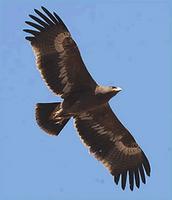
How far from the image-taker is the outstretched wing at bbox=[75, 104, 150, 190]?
19.0 metres

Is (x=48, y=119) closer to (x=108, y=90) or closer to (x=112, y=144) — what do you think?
(x=108, y=90)

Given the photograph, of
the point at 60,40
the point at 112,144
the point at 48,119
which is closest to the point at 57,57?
the point at 60,40

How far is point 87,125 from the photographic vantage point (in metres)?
19.1

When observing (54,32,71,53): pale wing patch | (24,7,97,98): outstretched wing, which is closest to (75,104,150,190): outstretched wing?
(24,7,97,98): outstretched wing

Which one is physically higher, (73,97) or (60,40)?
(60,40)

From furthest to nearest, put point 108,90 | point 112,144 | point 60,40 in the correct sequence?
point 112,144 → point 60,40 → point 108,90

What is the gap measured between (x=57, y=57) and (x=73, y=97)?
3.00 ft

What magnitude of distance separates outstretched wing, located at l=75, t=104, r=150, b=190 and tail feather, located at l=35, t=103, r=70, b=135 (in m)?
0.49

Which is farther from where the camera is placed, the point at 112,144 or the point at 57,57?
the point at 112,144

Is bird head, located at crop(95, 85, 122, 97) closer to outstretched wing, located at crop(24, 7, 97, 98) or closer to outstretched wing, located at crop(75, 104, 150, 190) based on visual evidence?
outstretched wing, located at crop(24, 7, 97, 98)

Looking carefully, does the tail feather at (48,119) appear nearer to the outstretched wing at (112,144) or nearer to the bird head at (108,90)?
the outstretched wing at (112,144)

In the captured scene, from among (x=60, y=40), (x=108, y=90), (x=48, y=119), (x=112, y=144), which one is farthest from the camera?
(x=112, y=144)

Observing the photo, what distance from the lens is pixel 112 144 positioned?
63.7 ft

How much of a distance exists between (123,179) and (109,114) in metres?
1.44
